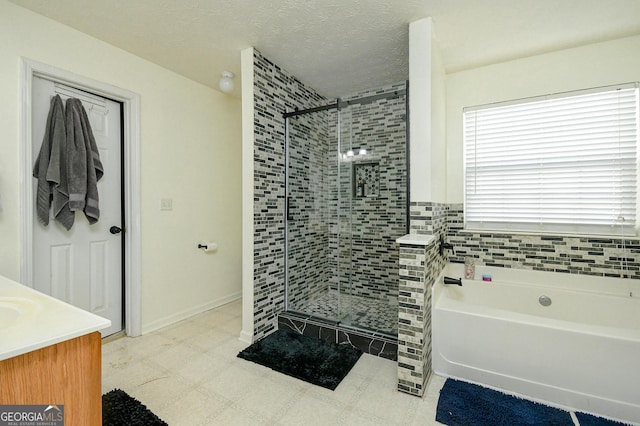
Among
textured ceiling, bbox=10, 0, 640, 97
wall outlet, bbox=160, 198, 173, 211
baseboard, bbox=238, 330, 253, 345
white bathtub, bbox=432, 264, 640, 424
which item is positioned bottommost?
baseboard, bbox=238, 330, 253, 345

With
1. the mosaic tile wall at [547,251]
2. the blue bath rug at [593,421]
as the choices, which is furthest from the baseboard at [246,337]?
the blue bath rug at [593,421]

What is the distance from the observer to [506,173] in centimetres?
243

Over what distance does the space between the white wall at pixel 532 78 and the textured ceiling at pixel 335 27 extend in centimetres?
8

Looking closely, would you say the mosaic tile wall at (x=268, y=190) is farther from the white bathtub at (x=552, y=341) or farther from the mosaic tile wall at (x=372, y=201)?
the white bathtub at (x=552, y=341)

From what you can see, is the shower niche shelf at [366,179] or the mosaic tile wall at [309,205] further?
the shower niche shelf at [366,179]

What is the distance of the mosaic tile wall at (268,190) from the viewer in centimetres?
235

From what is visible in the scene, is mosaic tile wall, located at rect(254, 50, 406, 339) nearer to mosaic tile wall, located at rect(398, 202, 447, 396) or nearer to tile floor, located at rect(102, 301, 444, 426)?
tile floor, located at rect(102, 301, 444, 426)

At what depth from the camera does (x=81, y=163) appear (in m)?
2.04

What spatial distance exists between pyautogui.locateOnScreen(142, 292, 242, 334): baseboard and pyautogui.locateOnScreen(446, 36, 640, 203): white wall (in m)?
2.52

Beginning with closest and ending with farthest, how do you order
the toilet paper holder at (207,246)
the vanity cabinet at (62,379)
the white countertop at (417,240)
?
the vanity cabinet at (62,379) → the white countertop at (417,240) → the toilet paper holder at (207,246)

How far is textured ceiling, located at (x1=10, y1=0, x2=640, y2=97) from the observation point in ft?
5.83

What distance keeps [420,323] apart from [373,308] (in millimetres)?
1000

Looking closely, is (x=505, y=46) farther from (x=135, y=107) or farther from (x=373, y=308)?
(x=135, y=107)

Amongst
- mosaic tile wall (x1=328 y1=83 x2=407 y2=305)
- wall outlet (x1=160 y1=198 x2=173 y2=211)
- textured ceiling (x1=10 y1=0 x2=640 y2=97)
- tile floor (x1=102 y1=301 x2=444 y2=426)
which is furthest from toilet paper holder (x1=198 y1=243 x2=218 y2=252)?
textured ceiling (x1=10 y1=0 x2=640 y2=97)
